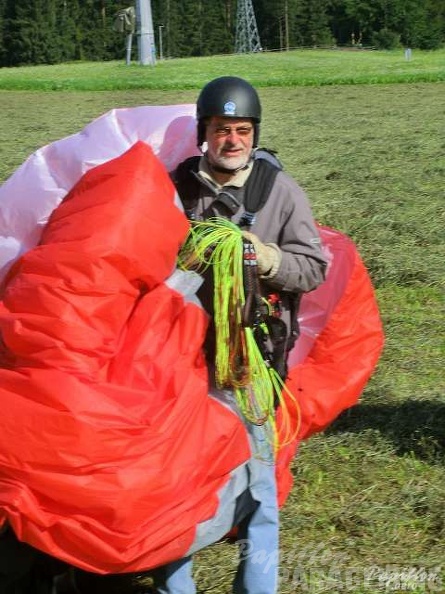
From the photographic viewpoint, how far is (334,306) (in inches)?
138

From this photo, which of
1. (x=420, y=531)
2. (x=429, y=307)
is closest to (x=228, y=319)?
(x=420, y=531)

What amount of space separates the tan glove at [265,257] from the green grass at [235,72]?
2326 cm

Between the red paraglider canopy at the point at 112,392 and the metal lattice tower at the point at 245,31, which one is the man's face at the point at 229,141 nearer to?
the red paraglider canopy at the point at 112,392

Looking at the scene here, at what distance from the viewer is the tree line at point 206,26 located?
185 ft

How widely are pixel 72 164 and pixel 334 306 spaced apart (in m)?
1.24

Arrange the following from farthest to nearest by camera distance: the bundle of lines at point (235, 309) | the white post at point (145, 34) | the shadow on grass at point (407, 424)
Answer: the white post at point (145, 34)
the shadow on grass at point (407, 424)
the bundle of lines at point (235, 309)

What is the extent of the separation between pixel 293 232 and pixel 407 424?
1.56 meters

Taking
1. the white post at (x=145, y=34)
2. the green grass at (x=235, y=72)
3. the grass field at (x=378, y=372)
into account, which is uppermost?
the white post at (x=145, y=34)

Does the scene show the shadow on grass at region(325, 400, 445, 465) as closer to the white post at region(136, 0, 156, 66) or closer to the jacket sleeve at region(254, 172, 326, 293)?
the jacket sleeve at region(254, 172, 326, 293)

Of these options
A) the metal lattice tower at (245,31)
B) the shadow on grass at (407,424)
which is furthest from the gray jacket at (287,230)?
the metal lattice tower at (245,31)

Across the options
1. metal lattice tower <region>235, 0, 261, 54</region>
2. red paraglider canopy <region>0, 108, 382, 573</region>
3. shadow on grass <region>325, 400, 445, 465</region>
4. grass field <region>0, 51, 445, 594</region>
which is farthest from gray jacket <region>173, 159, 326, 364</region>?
metal lattice tower <region>235, 0, 261, 54</region>

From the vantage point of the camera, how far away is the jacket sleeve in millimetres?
2576

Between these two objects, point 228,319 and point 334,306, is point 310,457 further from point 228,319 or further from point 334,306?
point 228,319

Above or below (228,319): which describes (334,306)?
below
